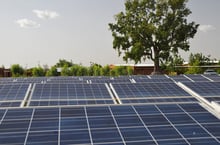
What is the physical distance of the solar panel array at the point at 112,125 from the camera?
429 inches

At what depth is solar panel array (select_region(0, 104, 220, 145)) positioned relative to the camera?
10.9m

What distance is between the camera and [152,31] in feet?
171

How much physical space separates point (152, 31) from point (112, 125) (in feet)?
136

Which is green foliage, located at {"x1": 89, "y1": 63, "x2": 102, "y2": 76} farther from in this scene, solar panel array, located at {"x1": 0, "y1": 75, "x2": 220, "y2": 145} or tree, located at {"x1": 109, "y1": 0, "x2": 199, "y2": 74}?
solar panel array, located at {"x1": 0, "y1": 75, "x2": 220, "y2": 145}

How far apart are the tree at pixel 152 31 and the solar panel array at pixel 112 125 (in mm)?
38895

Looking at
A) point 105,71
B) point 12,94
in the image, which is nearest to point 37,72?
point 105,71

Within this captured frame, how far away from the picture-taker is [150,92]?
19141 mm

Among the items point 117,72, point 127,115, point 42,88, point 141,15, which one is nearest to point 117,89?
point 42,88

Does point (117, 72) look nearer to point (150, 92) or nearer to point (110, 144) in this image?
point (150, 92)

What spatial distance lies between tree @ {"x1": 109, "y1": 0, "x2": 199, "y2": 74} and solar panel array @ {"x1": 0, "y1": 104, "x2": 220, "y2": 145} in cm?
3890

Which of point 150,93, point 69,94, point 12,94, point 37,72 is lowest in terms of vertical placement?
point 150,93

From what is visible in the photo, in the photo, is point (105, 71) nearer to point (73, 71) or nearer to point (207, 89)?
point (73, 71)

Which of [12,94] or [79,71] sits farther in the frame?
[79,71]

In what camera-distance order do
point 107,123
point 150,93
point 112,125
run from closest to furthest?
point 112,125
point 107,123
point 150,93
